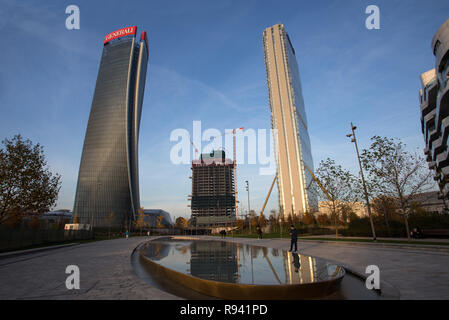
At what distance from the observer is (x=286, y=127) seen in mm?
105125

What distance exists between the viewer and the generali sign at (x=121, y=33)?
114 m

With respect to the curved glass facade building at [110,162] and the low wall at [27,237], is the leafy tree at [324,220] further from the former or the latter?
the curved glass facade building at [110,162]

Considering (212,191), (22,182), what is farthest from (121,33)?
(22,182)

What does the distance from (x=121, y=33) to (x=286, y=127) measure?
3899 inches

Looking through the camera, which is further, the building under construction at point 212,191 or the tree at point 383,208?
the building under construction at point 212,191

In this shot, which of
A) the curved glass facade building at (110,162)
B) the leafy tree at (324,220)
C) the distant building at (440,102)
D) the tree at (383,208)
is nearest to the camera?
the tree at (383,208)

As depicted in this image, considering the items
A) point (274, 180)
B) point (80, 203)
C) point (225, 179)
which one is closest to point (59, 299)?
point (80, 203)

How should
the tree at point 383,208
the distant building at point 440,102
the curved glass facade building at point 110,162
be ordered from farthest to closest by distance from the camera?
the curved glass facade building at point 110,162, the distant building at point 440,102, the tree at point 383,208

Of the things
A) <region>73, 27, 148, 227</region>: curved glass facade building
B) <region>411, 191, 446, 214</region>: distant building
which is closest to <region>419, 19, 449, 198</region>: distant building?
<region>411, 191, 446, 214</region>: distant building

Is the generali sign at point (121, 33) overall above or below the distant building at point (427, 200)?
above

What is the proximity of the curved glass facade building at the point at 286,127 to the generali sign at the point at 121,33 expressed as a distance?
234 ft

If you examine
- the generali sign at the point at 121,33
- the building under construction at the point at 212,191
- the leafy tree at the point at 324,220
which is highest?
the generali sign at the point at 121,33

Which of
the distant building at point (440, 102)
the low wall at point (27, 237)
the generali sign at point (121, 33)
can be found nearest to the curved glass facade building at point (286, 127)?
the distant building at point (440, 102)

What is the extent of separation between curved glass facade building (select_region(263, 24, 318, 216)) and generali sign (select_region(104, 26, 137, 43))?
71200mm
